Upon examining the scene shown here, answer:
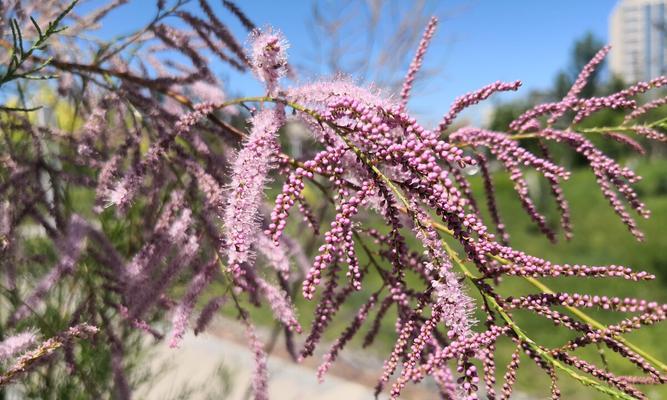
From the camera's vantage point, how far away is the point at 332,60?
621 cm

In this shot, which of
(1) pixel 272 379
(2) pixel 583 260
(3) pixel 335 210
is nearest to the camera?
(3) pixel 335 210

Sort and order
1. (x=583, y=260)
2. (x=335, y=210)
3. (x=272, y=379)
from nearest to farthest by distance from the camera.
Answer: (x=335, y=210) < (x=272, y=379) < (x=583, y=260)

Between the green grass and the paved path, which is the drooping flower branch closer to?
the green grass

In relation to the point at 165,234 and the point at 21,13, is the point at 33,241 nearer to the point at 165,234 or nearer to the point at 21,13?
the point at 21,13

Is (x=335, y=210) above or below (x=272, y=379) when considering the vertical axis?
above

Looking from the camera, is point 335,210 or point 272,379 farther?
point 272,379

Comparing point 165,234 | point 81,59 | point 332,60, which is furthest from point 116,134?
point 332,60

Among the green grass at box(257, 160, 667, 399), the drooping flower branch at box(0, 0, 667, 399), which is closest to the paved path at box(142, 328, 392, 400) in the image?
the green grass at box(257, 160, 667, 399)

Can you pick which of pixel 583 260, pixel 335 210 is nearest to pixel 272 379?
pixel 335 210

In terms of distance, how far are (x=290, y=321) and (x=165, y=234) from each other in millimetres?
271

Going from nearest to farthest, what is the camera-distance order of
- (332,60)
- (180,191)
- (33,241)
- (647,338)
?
(180,191), (33,241), (332,60), (647,338)

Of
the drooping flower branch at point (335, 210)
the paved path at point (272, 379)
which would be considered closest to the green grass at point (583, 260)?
the paved path at point (272, 379)

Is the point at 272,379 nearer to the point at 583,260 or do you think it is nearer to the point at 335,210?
the point at 335,210

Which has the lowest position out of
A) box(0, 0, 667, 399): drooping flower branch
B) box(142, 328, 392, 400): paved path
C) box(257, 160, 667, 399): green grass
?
box(142, 328, 392, 400): paved path
